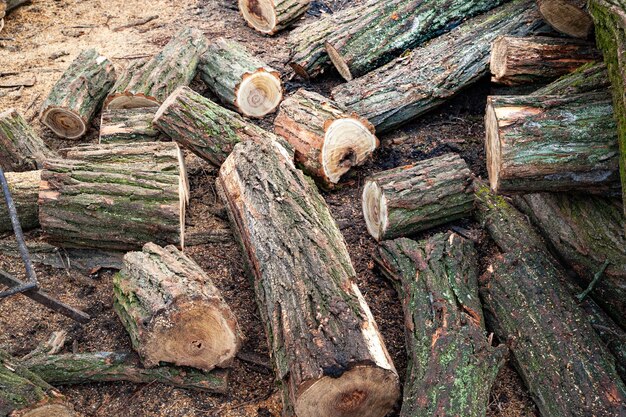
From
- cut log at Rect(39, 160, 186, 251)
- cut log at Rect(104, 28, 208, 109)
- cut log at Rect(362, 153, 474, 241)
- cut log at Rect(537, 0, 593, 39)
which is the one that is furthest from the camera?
cut log at Rect(104, 28, 208, 109)

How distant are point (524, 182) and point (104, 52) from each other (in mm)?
5111

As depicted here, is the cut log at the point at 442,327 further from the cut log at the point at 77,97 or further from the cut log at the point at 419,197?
the cut log at the point at 77,97

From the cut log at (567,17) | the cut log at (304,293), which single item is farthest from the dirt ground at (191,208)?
the cut log at (567,17)

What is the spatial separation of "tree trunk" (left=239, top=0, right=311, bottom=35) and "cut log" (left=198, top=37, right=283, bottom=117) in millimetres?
1113

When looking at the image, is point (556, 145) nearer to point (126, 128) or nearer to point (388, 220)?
point (388, 220)

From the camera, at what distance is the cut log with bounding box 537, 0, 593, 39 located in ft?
14.3

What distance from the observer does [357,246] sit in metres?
4.45

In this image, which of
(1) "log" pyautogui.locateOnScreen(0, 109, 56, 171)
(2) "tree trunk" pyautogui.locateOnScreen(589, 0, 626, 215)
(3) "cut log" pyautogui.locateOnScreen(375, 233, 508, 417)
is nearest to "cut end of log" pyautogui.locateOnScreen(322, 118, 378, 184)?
(3) "cut log" pyautogui.locateOnScreen(375, 233, 508, 417)

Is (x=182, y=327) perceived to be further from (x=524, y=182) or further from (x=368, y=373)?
(x=524, y=182)

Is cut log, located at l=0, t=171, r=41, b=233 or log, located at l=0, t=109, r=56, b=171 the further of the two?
log, located at l=0, t=109, r=56, b=171

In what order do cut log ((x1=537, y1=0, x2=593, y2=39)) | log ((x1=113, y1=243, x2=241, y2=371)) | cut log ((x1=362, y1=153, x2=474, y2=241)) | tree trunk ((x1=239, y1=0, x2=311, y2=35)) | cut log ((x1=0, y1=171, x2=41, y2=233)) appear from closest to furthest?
log ((x1=113, y1=243, x2=241, y2=371)) → cut log ((x1=362, y1=153, x2=474, y2=241)) → cut log ((x1=537, y1=0, x2=593, y2=39)) → cut log ((x1=0, y1=171, x2=41, y2=233)) → tree trunk ((x1=239, y1=0, x2=311, y2=35))

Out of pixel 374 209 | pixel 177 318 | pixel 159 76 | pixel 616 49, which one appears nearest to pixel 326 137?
pixel 374 209

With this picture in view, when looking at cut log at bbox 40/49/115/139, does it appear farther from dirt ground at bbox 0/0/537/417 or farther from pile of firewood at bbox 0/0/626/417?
dirt ground at bbox 0/0/537/417

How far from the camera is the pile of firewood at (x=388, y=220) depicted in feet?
10.5
